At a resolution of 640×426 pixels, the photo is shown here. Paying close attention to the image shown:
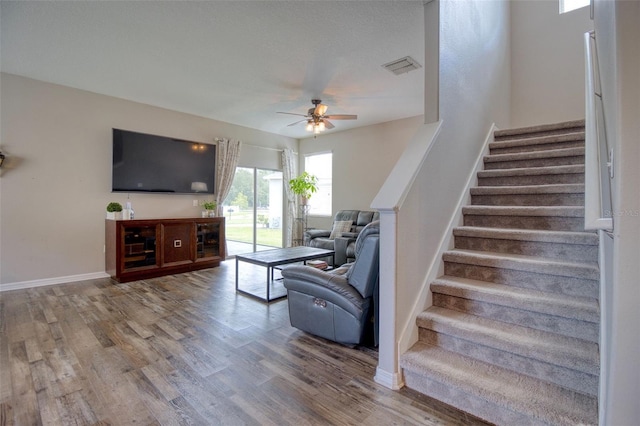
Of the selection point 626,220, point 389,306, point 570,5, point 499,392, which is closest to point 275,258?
point 389,306

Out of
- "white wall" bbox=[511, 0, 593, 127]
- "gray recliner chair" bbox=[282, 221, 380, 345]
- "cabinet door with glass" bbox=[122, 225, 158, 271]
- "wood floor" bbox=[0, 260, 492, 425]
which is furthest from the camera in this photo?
"cabinet door with glass" bbox=[122, 225, 158, 271]

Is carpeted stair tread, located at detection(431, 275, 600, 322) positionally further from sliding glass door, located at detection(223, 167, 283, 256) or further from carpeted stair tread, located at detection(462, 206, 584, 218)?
sliding glass door, located at detection(223, 167, 283, 256)

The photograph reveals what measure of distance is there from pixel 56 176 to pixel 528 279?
19.0 feet

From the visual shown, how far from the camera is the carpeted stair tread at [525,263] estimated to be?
1841mm

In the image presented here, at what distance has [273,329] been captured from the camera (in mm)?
2744

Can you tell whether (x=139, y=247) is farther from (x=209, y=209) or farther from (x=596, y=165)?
(x=596, y=165)

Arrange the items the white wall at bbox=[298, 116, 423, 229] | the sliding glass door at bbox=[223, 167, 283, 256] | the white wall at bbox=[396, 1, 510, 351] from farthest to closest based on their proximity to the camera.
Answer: the sliding glass door at bbox=[223, 167, 283, 256] → the white wall at bbox=[298, 116, 423, 229] → the white wall at bbox=[396, 1, 510, 351]

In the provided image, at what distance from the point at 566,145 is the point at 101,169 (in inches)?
246

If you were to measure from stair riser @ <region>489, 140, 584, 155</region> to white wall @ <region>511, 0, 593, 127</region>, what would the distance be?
63.5 inches

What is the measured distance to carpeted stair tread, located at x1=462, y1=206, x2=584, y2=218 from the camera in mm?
2230

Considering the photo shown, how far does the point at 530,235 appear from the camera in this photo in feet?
7.30

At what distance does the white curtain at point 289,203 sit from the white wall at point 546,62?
4641 millimetres

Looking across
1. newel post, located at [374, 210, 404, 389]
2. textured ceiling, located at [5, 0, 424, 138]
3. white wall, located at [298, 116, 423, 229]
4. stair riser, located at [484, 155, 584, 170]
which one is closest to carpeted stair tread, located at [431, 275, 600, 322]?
newel post, located at [374, 210, 404, 389]

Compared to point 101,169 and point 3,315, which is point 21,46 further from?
point 3,315
